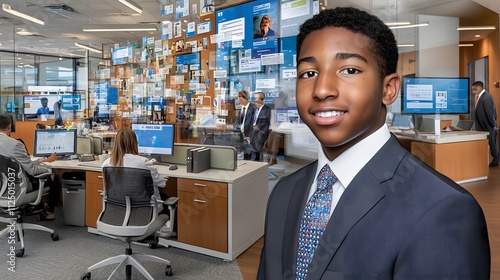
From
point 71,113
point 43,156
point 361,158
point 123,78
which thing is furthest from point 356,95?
point 71,113

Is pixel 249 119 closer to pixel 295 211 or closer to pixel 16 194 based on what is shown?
pixel 16 194

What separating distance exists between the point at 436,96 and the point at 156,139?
8.47 ft

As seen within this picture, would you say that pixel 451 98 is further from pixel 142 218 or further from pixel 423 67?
pixel 142 218

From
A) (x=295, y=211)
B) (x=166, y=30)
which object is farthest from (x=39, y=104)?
(x=295, y=211)

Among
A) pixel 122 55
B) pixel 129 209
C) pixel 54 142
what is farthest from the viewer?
pixel 122 55

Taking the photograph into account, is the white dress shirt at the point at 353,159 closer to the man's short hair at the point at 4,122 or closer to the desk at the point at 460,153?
the desk at the point at 460,153

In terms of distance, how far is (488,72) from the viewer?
15.3ft

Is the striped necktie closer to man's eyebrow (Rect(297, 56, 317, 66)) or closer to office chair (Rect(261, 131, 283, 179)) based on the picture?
man's eyebrow (Rect(297, 56, 317, 66))

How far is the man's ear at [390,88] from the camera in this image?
0.59 metres

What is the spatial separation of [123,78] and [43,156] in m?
1.98

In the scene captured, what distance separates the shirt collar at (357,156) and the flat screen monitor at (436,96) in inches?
92.2

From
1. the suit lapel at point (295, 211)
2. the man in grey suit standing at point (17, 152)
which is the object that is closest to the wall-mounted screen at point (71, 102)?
the man in grey suit standing at point (17, 152)

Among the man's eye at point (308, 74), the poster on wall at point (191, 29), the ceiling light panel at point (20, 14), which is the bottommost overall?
the man's eye at point (308, 74)

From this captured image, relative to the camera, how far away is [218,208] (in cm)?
324
